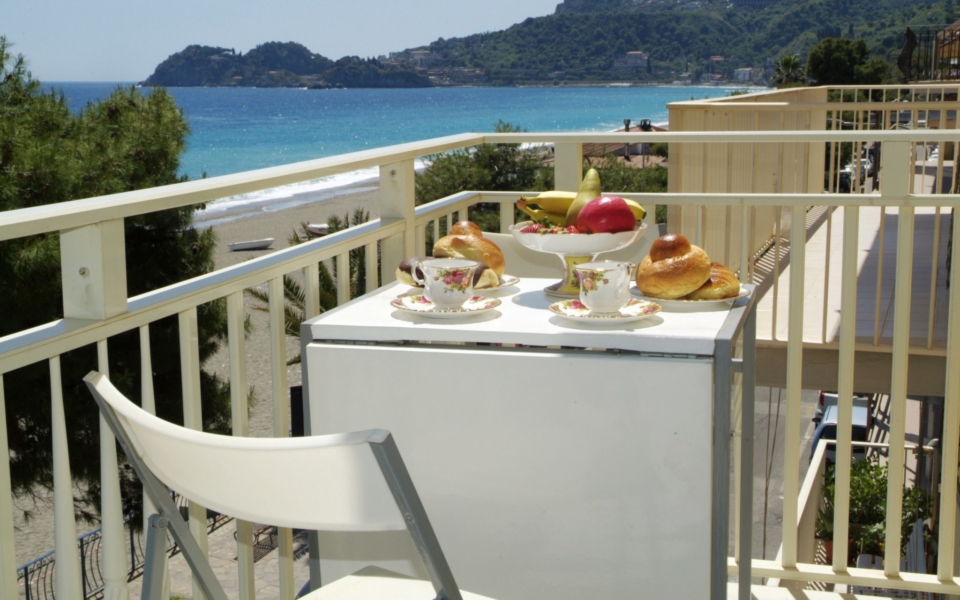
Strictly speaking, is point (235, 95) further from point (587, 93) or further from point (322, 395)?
point (322, 395)

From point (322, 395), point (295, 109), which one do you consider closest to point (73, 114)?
point (322, 395)

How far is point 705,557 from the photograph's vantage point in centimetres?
150

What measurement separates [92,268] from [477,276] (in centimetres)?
79

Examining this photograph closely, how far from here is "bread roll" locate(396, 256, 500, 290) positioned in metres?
1.90

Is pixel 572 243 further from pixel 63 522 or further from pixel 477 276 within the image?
pixel 63 522

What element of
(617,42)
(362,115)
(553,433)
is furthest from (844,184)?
(617,42)

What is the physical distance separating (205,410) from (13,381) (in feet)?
7.55

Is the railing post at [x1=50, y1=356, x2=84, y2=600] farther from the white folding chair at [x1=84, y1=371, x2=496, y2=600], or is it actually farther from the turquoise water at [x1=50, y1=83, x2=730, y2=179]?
the turquoise water at [x1=50, y1=83, x2=730, y2=179]

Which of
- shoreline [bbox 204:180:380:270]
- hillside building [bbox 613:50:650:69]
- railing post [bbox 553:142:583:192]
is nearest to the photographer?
railing post [bbox 553:142:583:192]

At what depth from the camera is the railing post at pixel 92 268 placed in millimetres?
1296

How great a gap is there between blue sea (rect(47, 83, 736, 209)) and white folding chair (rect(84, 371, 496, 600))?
112 ft

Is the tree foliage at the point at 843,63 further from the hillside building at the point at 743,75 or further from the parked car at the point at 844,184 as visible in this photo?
the hillside building at the point at 743,75

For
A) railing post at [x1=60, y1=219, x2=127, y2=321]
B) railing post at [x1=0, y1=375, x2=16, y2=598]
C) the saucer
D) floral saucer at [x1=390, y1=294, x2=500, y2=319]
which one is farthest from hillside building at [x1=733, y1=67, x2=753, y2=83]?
railing post at [x1=0, y1=375, x2=16, y2=598]

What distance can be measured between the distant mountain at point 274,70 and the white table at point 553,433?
87602mm
